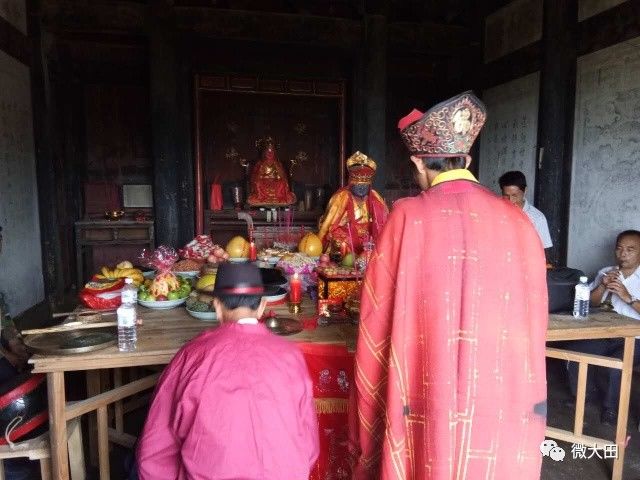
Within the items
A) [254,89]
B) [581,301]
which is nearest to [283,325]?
[581,301]

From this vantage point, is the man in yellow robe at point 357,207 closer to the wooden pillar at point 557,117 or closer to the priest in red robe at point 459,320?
the wooden pillar at point 557,117

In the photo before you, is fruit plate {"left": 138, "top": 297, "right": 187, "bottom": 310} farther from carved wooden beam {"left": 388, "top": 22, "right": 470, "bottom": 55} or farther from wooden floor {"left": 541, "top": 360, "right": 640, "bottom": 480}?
carved wooden beam {"left": 388, "top": 22, "right": 470, "bottom": 55}

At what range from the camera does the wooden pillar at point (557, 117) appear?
5.13 metres

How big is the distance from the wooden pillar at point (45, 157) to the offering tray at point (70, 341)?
15.0ft


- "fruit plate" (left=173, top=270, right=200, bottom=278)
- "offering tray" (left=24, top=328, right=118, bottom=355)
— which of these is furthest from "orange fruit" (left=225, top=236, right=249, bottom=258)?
"offering tray" (left=24, top=328, right=118, bottom=355)

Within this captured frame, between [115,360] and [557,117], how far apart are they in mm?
4858

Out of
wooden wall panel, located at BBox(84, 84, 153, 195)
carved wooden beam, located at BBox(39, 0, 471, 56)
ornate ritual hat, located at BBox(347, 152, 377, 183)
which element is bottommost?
ornate ritual hat, located at BBox(347, 152, 377, 183)

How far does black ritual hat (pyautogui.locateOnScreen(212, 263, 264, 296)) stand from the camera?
1572 millimetres

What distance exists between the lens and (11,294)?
5227 mm

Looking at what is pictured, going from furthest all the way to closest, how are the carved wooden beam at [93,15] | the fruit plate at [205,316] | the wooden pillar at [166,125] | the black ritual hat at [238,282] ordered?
the carved wooden beam at [93,15] → the wooden pillar at [166,125] → the fruit plate at [205,316] → the black ritual hat at [238,282]

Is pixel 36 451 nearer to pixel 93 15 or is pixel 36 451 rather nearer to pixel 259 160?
pixel 93 15

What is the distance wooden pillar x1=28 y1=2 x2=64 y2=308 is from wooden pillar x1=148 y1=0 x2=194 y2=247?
56.9 inches

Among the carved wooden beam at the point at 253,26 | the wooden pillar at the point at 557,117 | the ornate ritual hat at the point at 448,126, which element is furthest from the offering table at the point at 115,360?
the carved wooden beam at the point at 253,26

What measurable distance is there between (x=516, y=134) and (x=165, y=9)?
15.4 ft
